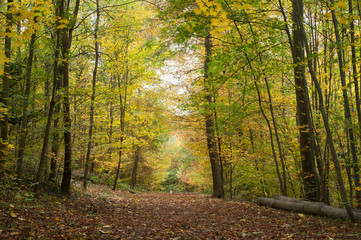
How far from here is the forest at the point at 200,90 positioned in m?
5.54

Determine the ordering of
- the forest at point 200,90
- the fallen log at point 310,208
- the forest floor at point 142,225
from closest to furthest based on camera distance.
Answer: the forest floor at point 142,225 → the forest at point 200,90 → the fallen log at point 310,208

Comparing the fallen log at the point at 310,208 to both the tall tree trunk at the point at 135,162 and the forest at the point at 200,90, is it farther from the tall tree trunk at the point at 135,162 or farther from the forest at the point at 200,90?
the tall tree trunk at the point at 135,162

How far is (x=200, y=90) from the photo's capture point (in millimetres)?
9805

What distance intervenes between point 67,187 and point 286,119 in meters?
9.41

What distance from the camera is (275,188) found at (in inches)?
500

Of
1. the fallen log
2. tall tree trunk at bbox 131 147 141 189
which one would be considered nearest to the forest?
tall tree trunk at bbox 131 147 141 189

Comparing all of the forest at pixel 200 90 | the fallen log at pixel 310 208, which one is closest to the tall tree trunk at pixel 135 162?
the forest at pixel 200 90

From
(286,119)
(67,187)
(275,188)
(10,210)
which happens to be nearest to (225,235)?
(10,210)

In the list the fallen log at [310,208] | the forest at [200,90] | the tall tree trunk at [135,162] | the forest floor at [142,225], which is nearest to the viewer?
the forest floor at [142,225]

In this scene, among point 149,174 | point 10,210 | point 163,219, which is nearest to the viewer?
point 10,210

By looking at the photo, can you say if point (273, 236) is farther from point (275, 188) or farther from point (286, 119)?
point (275, 188)

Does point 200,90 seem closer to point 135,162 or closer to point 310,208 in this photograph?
point 310,208

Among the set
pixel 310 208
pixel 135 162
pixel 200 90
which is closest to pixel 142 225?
pixel 310 208

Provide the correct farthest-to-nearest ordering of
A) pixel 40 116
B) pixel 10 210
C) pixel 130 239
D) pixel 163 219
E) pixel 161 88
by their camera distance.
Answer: pixel 161 88
pixel 40 116
pixel 163 219
pixel 10 210
pixel 130 239
